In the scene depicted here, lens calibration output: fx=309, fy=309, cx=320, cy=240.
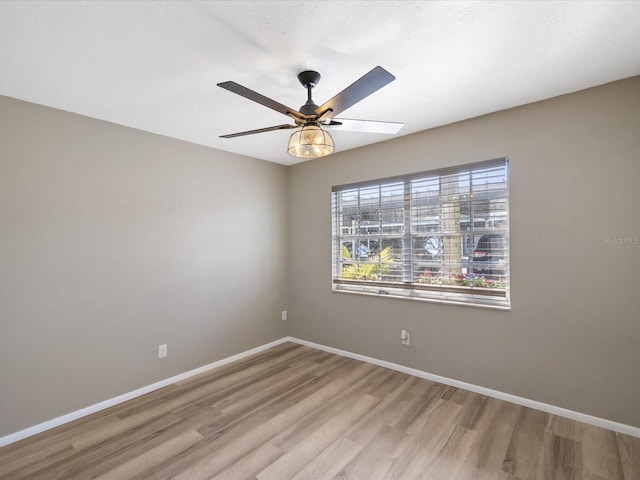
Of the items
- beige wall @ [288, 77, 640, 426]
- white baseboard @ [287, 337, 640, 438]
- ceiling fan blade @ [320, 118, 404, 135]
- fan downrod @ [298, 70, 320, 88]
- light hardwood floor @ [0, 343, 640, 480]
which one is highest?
fan downrod @ [298, 70, 320, 88]

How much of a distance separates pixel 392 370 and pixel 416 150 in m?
2.34

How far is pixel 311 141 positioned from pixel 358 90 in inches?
17.4

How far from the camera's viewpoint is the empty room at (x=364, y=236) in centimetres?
173

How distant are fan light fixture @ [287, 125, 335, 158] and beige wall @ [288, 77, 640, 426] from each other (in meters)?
1.60

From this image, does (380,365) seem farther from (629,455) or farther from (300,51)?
(300,51)

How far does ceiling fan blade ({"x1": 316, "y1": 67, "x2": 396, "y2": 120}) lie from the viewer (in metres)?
1.45

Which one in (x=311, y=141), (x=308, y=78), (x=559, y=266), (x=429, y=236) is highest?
(x=308, y=78)

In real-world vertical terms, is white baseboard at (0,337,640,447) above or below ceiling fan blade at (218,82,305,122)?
below

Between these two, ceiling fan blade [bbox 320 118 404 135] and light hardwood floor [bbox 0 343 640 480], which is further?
ceiling fan blade [bbox 320 118 404 135]

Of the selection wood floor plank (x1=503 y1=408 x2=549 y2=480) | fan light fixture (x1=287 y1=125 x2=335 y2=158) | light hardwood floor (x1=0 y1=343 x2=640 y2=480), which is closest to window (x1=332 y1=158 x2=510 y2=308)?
wood floor plank (x1=503 y1=408 x2=549 y2=480)

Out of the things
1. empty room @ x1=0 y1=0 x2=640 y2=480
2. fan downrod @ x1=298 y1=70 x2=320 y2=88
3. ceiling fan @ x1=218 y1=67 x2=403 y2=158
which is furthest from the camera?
fan downrod @ x1=298 y1=70 x2=320 y2=88

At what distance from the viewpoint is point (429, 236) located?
10.4 feet

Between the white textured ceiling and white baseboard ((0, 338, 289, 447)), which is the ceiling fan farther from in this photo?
white baseboard ((0, 338, 289, 447))

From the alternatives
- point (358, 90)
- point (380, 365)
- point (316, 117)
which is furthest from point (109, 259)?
point (380, 365)
